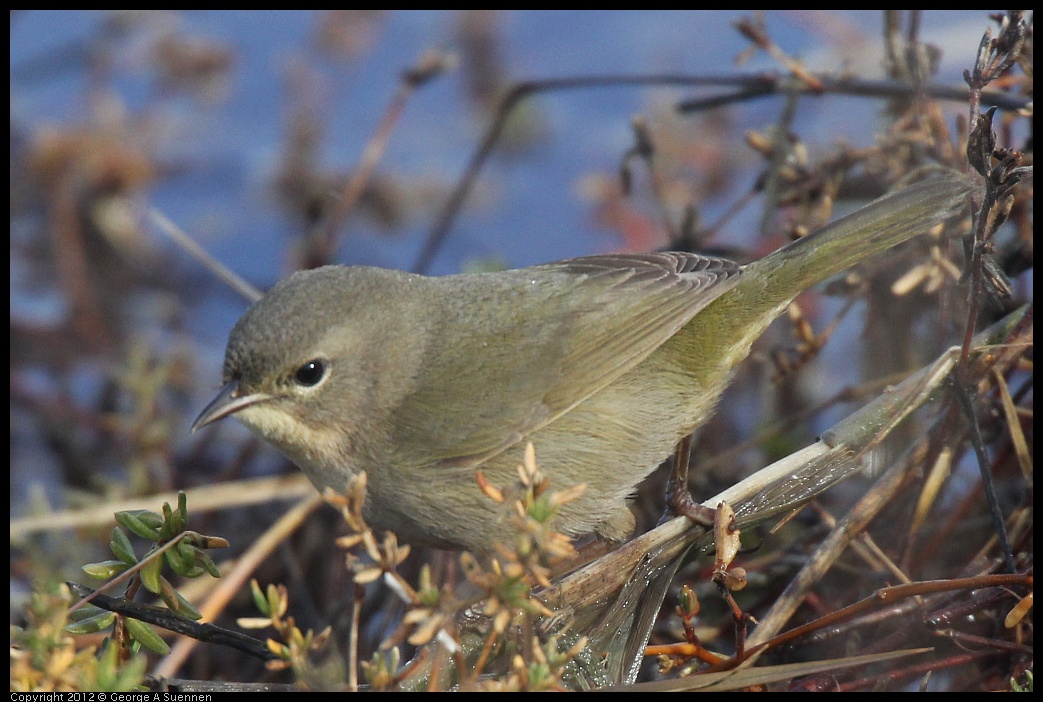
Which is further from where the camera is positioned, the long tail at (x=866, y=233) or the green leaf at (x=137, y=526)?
the long tail at (x=866, y=233)

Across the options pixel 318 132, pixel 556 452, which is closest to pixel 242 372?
pixel 556 452

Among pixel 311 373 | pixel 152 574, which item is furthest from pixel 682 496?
pixel 152 574

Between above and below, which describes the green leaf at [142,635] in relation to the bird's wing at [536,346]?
below

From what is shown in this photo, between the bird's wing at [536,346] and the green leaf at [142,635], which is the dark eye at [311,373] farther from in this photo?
the green leaf at [142,635]

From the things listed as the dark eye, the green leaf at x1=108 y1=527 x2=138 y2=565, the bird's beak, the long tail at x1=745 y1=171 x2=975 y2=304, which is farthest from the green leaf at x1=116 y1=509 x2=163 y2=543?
the long tail at x1=745 y1=171 x2=975 y2=304

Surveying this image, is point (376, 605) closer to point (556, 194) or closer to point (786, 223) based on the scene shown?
point (786, 223)

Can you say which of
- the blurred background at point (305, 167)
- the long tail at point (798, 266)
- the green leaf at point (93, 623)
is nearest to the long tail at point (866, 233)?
the long tail at point (798, 266)

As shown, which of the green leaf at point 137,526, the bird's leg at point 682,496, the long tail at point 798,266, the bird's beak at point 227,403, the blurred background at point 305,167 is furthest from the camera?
the blurred background at point 305,167
